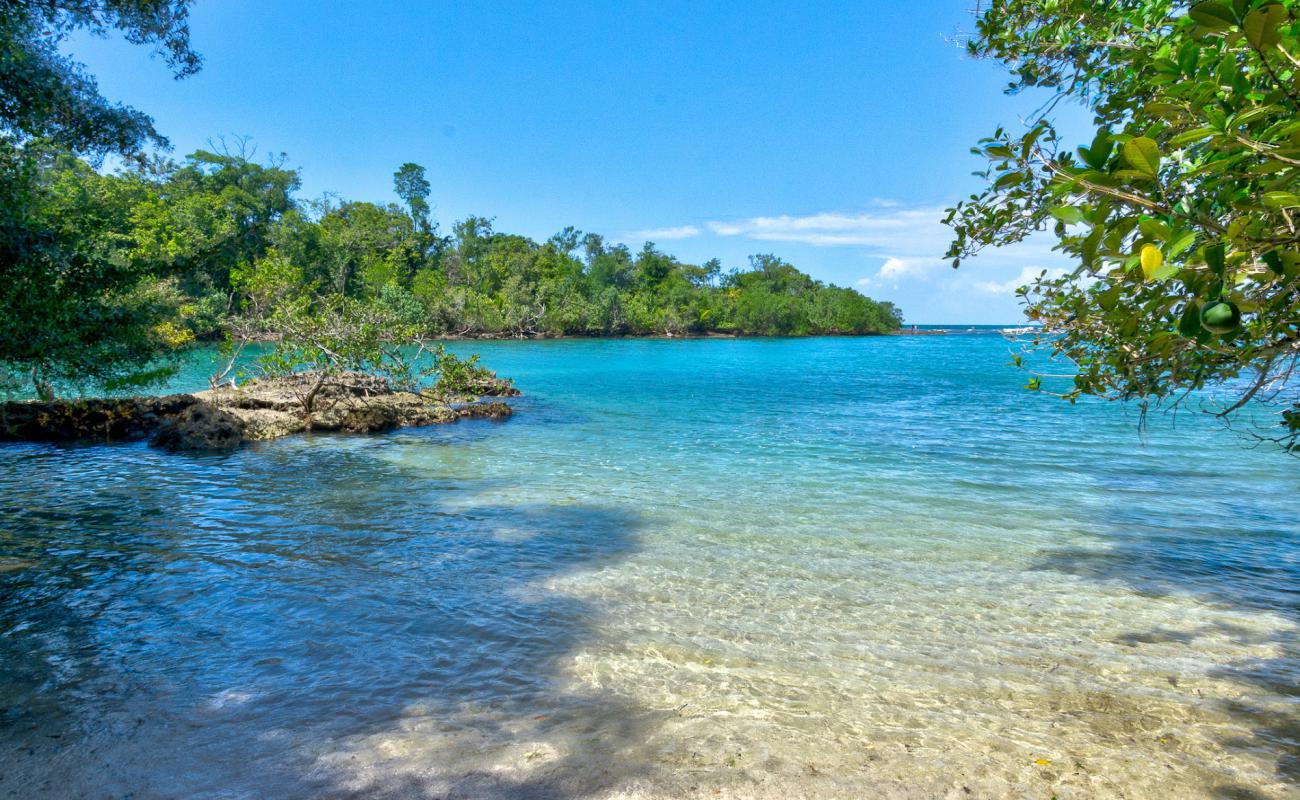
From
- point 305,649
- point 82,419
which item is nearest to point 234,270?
point 82,419

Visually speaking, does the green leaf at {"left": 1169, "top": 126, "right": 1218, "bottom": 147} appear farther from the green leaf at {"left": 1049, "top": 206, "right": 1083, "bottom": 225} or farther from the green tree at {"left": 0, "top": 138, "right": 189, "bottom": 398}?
the green tree at {"left": 0, "top": 138, "right": 189, "bottom": 398}

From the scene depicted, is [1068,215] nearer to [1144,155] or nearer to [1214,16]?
[1144,155]

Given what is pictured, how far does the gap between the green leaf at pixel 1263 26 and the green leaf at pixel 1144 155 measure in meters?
0.33

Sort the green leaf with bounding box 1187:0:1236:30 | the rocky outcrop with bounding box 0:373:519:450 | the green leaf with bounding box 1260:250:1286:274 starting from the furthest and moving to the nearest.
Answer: the rocky outcrop with bounding box 0:373:519:450, the green leaf with bounding box 1260:250:1286:274, the green leaf with bounding box 1187:0:1236:30

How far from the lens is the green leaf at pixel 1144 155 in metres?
2.05

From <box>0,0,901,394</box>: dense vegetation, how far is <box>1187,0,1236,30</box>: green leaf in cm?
1025

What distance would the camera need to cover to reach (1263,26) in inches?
72.6

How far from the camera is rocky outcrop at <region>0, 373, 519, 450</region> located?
1482cm

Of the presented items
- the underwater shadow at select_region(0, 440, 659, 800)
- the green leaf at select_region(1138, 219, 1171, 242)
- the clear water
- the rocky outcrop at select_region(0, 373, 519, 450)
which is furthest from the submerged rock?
the green leaf at select_region(1138, 219, 1171, 242)

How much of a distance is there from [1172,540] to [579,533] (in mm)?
7740

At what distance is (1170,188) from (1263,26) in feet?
5.17

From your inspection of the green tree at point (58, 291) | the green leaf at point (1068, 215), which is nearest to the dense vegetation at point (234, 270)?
the green tree at point (58, 291)

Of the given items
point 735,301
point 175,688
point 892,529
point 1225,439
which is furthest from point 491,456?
point 735,301

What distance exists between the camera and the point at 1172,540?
8.72 m
